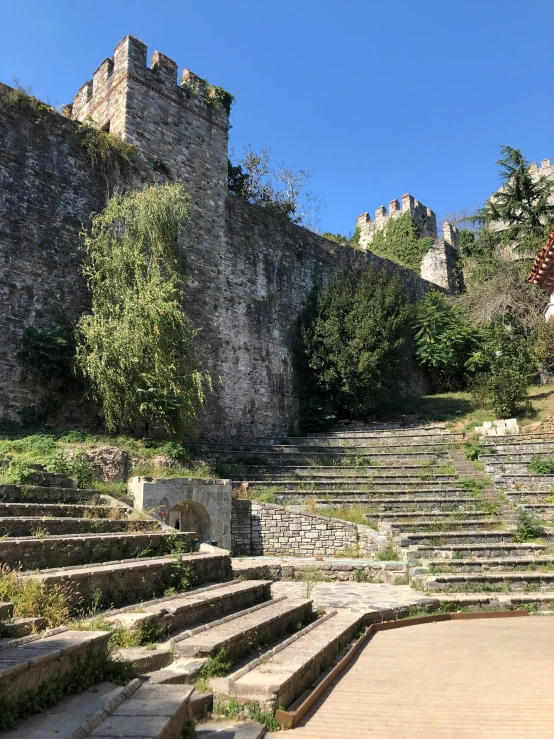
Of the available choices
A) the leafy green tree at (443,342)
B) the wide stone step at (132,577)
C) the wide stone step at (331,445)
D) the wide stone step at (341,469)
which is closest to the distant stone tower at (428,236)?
the leafy green tree at (443,342)

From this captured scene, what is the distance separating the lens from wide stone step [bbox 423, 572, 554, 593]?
25.6 ft

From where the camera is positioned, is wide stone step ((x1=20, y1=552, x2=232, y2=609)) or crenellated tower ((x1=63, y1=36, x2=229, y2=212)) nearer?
wide stone step ((x1=20, y1=552, x2=232, y2=609))

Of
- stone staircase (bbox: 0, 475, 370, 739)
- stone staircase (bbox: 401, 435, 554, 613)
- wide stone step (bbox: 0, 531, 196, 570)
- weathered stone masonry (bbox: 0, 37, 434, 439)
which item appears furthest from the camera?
weathered stone masonry (bbox: 0, 37, 434, 439)

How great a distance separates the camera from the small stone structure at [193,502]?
9.88 metres

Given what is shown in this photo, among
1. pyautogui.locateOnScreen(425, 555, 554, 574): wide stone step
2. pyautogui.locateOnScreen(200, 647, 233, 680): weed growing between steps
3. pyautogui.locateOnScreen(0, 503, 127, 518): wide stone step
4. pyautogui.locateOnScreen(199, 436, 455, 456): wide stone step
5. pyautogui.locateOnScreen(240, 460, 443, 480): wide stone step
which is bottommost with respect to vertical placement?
pyautogui.locateOnScreen(425, 555, 554, 574): wide stone step

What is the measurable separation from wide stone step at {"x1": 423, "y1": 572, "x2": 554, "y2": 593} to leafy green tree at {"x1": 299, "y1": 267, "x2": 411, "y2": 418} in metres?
10.1

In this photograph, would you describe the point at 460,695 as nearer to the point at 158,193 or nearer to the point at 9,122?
the point at 158,193

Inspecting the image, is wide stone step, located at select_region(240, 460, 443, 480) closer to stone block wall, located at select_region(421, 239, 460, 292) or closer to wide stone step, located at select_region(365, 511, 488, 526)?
wide stone step, located at select_region(365, 511, 488, 526)

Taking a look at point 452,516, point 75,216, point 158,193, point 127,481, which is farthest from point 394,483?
point 75,216

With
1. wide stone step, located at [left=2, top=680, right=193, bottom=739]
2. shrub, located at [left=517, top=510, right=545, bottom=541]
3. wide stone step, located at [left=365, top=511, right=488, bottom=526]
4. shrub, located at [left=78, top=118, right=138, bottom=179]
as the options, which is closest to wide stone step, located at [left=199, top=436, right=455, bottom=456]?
wide stone step, located at [left=365, top=511, right=488, bottom=526]

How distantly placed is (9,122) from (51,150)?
0.99 metres

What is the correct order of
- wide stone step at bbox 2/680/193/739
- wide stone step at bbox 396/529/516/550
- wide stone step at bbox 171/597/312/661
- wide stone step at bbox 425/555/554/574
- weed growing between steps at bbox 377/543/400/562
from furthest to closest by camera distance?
wide stone step at bbox 396/529/516/550 → weed growing between steps at bbox 377/543/400/562 → wide stone step at bbox 425/555/554/574 → wide stone step at bbox 171/597/312/661 → wide stone step at bbox 2/680/193/739

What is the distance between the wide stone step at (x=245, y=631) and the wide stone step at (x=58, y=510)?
2344 millimetres

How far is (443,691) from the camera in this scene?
3.90 metres
